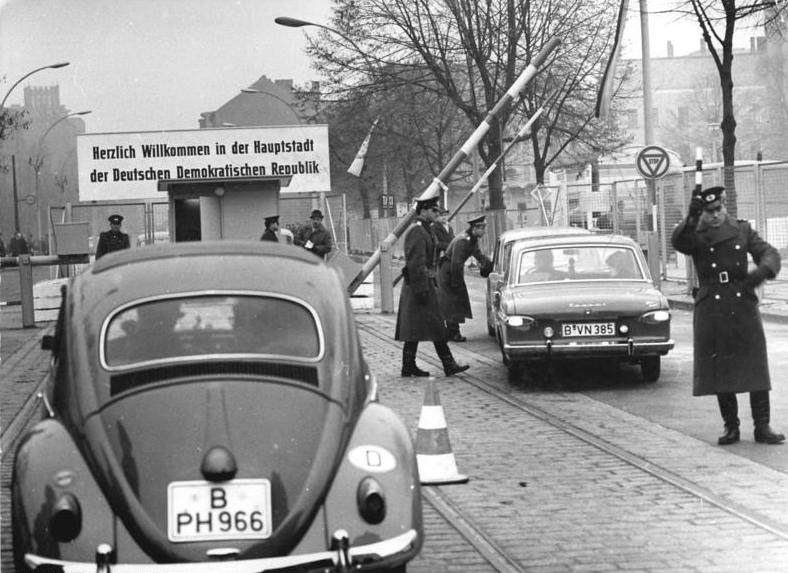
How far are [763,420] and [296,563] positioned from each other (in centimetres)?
533

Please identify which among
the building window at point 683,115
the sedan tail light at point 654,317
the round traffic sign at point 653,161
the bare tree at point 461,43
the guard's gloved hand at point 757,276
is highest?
the building window at point 683,115

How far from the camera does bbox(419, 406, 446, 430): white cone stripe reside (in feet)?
26.9

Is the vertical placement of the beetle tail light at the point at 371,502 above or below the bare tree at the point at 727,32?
below

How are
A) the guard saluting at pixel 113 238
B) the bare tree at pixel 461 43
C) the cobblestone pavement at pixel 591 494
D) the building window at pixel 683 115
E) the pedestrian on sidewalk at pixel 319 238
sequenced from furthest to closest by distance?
the building window at pixel 683 115
the bare tree at pixel 461 43
the pedestrian on sidewalk at pixel 319 238
the guard saluting at pixel 113 238
the cobblestone pavement at pixel 591 494

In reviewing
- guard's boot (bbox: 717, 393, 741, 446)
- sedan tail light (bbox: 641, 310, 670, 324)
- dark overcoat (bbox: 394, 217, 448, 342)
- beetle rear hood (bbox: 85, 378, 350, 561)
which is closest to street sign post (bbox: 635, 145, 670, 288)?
dark overcoat (bbox: 394, 217, 448, 342)

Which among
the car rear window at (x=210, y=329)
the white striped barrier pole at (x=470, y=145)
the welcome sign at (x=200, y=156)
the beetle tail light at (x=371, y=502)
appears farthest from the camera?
the welcome sign at (x=200, y=156)

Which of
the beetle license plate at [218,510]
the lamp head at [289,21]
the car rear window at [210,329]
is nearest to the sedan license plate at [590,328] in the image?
the car rear window at [210,329]

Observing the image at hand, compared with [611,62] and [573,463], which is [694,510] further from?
[611,62]

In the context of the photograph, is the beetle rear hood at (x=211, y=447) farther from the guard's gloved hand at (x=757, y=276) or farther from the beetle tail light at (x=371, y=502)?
the guard's gloved hand at (x=757, y=276)

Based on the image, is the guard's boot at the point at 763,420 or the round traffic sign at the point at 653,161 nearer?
the guard's boot at the point at 763,420

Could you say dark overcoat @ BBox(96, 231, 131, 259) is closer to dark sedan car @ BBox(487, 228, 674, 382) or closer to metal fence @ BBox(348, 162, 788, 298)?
dark sedan car @ BBox(487, 228, 674, 382)

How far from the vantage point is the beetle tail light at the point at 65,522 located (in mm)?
5098

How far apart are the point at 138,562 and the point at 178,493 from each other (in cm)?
29

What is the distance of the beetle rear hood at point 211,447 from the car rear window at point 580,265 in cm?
880
